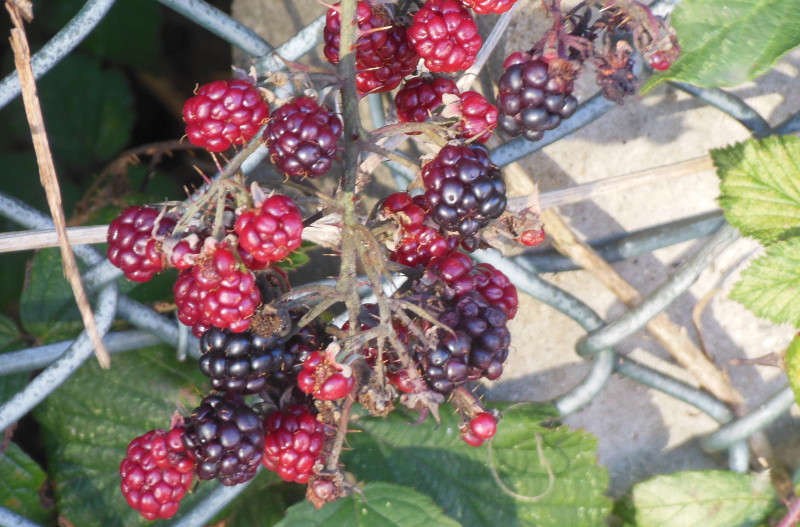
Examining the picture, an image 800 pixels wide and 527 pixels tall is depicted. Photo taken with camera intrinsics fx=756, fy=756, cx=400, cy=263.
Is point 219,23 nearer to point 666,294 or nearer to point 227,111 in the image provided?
point 227,111

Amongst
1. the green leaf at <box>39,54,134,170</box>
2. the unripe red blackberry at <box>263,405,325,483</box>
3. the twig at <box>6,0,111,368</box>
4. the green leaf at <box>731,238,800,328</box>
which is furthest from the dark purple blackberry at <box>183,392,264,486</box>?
the green leaf at <box>39,54,134,170</box>

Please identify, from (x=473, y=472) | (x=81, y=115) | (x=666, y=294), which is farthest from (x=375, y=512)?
(x=81, y=115)

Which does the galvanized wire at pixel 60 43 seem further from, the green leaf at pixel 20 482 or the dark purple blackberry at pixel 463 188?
the green leaf at pixel 20 482

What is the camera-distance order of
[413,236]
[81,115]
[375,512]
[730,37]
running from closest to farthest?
[413,236], [730,37], [375,512], [81,115]

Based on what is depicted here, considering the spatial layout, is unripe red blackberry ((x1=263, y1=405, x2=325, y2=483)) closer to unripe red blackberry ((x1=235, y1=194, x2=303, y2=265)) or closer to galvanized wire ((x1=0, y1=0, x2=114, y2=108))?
unripe red blackberry ((x1=235, y1=194, x2=303, y2=265))

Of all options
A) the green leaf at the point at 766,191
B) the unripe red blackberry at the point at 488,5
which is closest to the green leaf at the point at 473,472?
the green leaf at the point at 766,191

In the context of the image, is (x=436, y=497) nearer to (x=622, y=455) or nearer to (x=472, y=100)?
(x=622, y=455)
